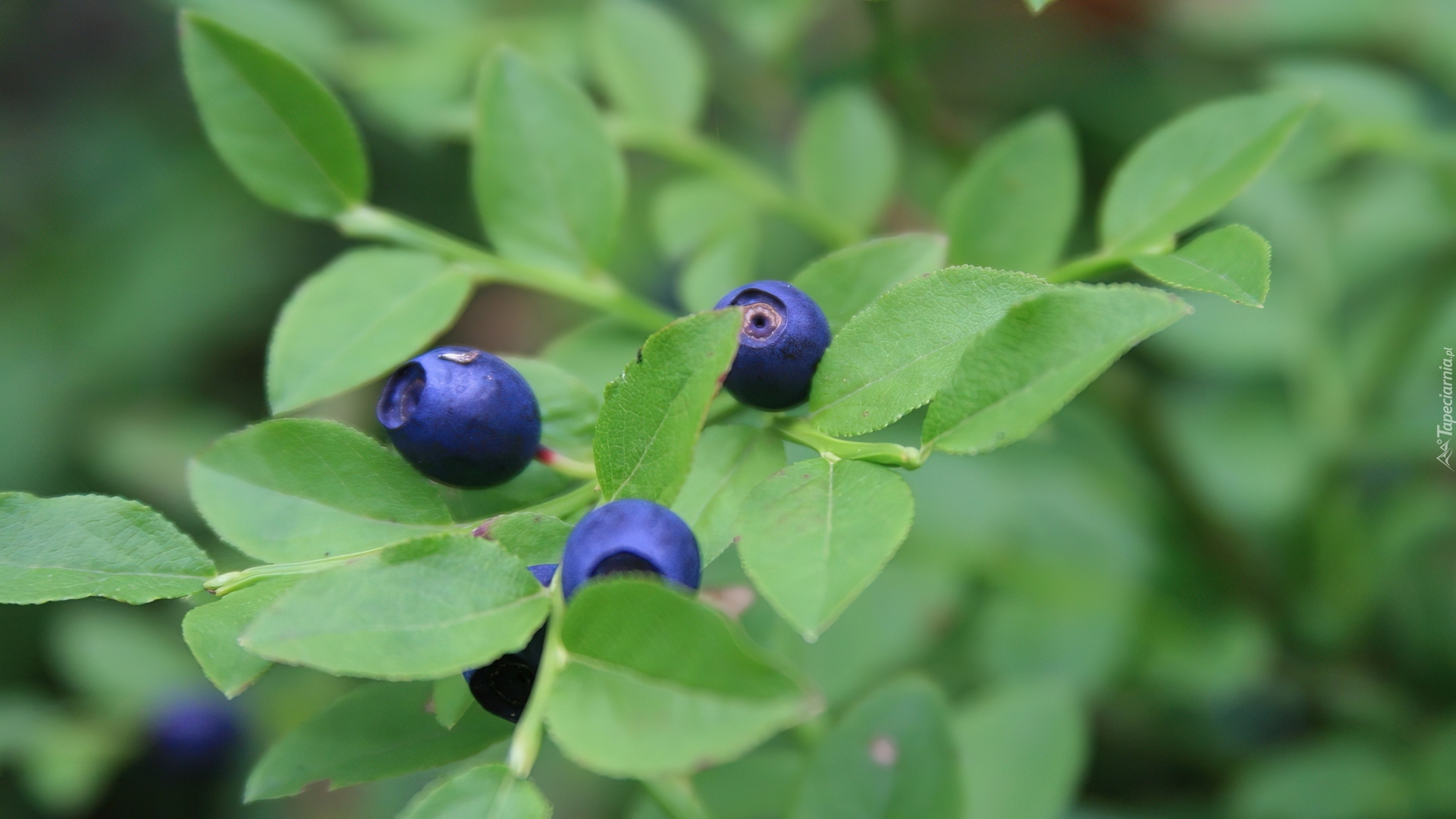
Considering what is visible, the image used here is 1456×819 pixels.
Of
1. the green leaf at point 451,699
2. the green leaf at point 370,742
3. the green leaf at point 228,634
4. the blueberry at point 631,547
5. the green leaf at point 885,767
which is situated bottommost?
the green leaf at point 885,767

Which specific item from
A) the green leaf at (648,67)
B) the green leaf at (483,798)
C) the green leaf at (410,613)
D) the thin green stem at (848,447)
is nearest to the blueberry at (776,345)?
the thin green stem at (848,447)

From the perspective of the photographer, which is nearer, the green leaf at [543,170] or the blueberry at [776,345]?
the blueberry at [776,345]

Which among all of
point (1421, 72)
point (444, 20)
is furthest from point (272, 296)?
point (1421, 72)

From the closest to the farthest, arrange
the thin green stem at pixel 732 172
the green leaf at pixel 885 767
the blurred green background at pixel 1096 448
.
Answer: the green leaf at pixel 885 767 → the thin green stem at pixel 732 172 → the blurred green background at pixel 1096 448

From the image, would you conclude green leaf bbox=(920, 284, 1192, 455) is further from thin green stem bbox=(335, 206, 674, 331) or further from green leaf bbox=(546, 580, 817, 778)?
thin green stem bbox=(335, 206, 674, 331)

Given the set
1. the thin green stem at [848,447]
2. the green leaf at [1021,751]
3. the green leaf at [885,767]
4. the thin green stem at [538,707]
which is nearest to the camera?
the thin green stem at [538,707]

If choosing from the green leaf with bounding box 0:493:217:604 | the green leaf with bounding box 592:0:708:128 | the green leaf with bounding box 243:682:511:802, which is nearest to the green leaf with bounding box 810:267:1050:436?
the green leaf with bounding box 243:682:511:802

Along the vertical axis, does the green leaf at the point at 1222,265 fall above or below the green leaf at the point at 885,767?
above

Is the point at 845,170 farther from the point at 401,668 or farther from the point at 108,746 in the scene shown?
the point at 108,746

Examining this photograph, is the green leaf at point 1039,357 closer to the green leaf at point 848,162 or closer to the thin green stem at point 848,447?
the thin green stem at point 848,447
